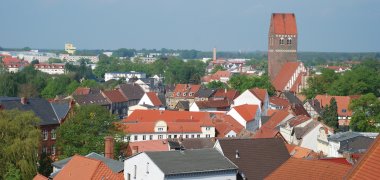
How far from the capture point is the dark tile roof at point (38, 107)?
61.3 m

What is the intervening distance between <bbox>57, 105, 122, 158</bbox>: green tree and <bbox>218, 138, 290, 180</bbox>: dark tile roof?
1609cm

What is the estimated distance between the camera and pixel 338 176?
83.9 ft

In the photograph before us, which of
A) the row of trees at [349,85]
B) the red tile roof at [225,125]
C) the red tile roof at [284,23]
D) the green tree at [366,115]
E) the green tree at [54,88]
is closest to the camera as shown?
the red tile roof at [225,125]

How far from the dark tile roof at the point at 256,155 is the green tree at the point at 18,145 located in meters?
15.7

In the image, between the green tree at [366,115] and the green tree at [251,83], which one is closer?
the green tree at [366,115]

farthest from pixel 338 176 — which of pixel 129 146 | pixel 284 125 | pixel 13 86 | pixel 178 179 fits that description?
pixel 13 86

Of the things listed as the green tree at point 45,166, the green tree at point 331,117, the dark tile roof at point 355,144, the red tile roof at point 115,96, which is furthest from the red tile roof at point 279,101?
the green tree at point 45,166

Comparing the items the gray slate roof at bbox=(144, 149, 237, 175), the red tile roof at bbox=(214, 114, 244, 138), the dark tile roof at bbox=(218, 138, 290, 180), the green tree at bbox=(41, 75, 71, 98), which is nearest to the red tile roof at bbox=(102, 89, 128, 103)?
the green tree at bbox=(41, 75, 71, 98)

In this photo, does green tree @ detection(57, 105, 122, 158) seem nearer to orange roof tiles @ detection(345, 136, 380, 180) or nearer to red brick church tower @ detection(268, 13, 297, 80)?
orange roof tiles @ detection(345, 136, 380, 180)

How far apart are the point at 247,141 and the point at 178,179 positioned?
21.4 feet

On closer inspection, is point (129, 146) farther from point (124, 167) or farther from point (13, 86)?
point (13, 86)

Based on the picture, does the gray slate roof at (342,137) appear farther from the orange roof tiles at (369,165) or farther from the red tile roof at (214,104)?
the red tile roof at (214,104)

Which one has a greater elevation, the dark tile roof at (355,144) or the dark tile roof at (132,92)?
the dark tile roof at (355,144)

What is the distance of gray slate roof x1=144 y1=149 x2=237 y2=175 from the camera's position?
32.8 m
